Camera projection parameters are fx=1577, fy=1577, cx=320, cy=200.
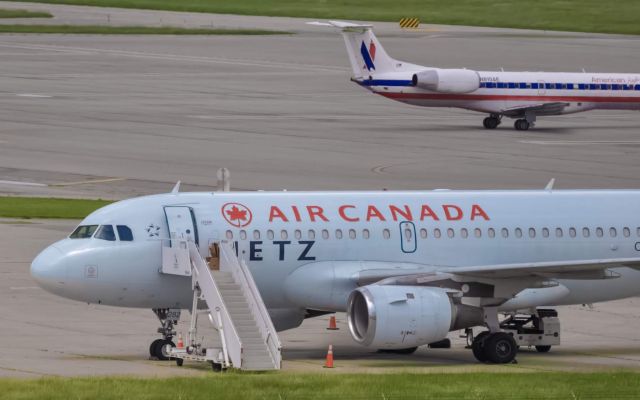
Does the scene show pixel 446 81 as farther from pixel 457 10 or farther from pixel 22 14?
pixel 457 10

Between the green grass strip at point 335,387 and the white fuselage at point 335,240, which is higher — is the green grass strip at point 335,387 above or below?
below

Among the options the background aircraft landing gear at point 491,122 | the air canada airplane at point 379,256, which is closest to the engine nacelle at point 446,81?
the background aircraft landing gear at point 491,122

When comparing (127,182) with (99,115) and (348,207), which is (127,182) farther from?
(348,207)

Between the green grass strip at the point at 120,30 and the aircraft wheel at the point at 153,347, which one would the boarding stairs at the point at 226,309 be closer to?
the aircraft wheel at the point at 153,347

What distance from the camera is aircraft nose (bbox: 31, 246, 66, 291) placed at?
33.7 metres

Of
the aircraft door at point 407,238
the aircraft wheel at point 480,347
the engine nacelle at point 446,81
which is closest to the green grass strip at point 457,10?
the engine nacelle at point 446,81

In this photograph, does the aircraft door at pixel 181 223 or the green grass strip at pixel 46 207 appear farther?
the green grass strip at pixel 46 207

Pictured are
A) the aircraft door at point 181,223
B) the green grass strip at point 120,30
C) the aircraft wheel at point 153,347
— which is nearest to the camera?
the aircraft door at point 181,223

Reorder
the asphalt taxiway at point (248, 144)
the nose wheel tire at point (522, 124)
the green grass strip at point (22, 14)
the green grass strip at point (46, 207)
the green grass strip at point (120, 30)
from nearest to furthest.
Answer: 1. the asphalt taxiway at point (248, 144)
2. the green grass strip at point (46, 207)
3. the nose wheel tire at point (522, 124)
4. the green grass strip at point (120, 30)
5. the green grass strip at point (22, 14)

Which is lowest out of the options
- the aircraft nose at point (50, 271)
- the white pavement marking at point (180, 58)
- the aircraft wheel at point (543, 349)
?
the aircraft wheel at point (543, 349)

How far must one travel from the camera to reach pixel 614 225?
1463 inches

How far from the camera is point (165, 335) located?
34.5m

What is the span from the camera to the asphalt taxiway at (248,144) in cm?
3712

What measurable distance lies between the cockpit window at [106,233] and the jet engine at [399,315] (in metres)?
5.33
